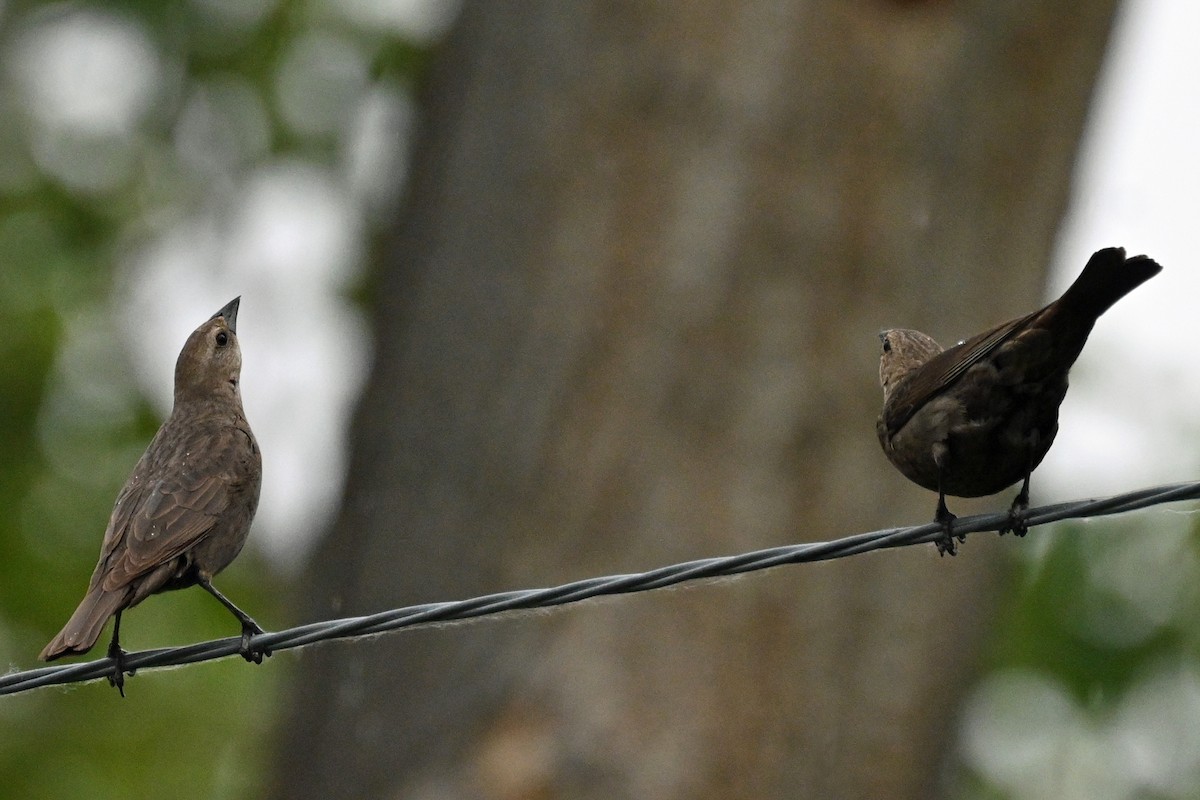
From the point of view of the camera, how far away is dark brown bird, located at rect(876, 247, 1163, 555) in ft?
15.9

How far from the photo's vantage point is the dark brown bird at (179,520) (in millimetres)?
5160

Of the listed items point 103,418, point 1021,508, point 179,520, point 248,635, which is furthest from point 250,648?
point 103,418

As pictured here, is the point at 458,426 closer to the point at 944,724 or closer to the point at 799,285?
the point at 799,285

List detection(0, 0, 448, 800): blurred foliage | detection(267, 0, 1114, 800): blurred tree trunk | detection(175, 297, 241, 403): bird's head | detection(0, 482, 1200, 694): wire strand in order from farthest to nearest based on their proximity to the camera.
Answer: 1. detection(0, 0, 448, 800): blurred foliage
2. detection(267, 0, 1114, 800): blurred tree trunk
3. detection(175, 297, 241, 403): bird's head
4. detection(0, 482, 1200, 694): wire strand

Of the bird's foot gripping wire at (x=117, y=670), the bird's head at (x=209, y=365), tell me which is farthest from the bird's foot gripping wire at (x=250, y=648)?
the bird's head at (x=209, y=365)

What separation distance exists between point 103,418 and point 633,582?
1010 centimetres

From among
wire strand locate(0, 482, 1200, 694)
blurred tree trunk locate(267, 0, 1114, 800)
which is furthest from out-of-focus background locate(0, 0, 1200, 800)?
wire strand locate(0, 482, 1200, 694)

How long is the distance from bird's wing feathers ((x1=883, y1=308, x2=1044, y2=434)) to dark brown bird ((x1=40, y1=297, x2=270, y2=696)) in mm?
2408

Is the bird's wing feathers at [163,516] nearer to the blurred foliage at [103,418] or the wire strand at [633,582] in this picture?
the wire strand at [633,582]

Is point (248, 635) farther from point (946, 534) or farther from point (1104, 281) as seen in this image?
point (1104, 281)

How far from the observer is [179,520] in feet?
18.1

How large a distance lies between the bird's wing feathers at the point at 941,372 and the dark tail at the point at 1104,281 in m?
0.16

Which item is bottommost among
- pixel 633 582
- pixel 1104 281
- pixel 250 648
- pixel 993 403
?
pixel 250 648

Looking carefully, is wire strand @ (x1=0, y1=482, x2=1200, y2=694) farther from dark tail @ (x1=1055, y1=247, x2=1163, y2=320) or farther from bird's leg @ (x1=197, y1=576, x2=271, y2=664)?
dark tail @ (x1=1055, y1=247, x2=1163, y2=320)
